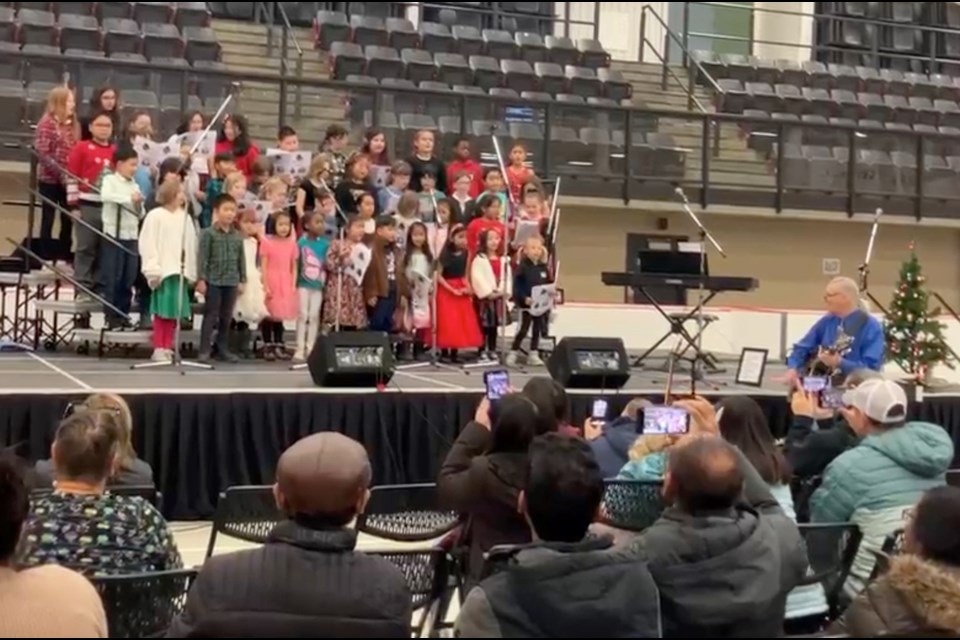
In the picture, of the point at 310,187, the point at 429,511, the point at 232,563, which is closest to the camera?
the point at 232,563

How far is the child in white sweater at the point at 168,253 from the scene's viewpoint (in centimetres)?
781

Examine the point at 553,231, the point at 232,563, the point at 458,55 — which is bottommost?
the point at 232,563

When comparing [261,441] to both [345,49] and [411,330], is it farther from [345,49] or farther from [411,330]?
[345,49]

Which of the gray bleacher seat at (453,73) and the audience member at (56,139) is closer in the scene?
the audience member at (56,139)

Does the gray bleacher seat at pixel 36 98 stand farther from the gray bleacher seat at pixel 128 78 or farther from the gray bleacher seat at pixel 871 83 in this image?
the gray bleacher seat at pixel 871 83

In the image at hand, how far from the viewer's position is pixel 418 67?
13.7 meters

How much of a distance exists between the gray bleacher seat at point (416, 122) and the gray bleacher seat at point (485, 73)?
5.87ft

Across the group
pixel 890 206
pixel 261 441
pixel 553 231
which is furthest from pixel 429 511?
pixel 890 206

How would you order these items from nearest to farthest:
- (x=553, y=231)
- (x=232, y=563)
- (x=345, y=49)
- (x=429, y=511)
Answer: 1. (x=232, y=563)
2. (x=429, y=511)
3. (x=553, y=231)
4. (x=345, y=49)

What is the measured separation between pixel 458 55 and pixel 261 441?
867 cm

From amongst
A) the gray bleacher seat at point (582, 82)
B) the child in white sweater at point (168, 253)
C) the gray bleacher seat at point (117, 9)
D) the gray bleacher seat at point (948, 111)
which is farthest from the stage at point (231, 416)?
the gray bleacher seat at point (948, 111)

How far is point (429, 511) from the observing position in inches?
168

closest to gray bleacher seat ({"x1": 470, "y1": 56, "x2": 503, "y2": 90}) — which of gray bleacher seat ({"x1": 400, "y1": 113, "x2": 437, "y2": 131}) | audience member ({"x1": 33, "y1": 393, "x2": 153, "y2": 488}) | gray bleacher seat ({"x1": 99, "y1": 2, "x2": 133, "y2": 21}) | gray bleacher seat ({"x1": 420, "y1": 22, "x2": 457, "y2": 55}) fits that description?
gray bleacher seat ({"x1": 420, "y1": 22, "x2": 457, "y2": 55})

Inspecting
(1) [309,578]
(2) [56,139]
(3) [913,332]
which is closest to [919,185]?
(3) [913,332]
